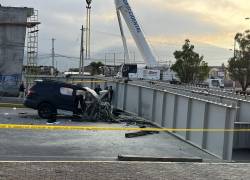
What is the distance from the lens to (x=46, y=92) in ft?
79.6

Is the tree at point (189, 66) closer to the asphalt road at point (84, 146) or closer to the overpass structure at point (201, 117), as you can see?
the overpass structure at point (201, 117)

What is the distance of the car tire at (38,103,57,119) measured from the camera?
78.7ft

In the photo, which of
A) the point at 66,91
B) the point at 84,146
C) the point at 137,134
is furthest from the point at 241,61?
the point at 84,146

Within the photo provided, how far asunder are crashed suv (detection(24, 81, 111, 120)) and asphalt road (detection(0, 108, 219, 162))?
4.67 m

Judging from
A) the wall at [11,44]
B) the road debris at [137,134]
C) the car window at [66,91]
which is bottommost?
the road debris at [137,134]

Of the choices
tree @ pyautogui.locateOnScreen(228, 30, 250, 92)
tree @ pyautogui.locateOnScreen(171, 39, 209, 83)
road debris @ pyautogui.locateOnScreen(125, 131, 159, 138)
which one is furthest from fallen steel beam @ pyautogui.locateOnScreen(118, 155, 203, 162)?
tree @ pyautogui.locateOnScreen(171, 39, 209, 83)

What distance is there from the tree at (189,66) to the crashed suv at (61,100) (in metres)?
48.4

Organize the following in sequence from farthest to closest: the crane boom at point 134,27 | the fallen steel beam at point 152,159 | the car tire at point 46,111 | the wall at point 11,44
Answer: the crane boom at point 134,27
the wall at point 11,44
the car tire at point 46,111
the fallen steel beam at point 152,159

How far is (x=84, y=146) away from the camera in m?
15.6

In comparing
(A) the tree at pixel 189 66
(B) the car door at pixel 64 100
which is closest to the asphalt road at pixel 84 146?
(B) the car door at pixel 64 100

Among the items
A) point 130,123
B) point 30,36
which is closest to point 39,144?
point 130,123

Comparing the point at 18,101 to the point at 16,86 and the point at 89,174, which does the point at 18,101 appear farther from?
the point at 89,174

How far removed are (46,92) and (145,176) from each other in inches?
578

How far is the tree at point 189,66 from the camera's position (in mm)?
72562
